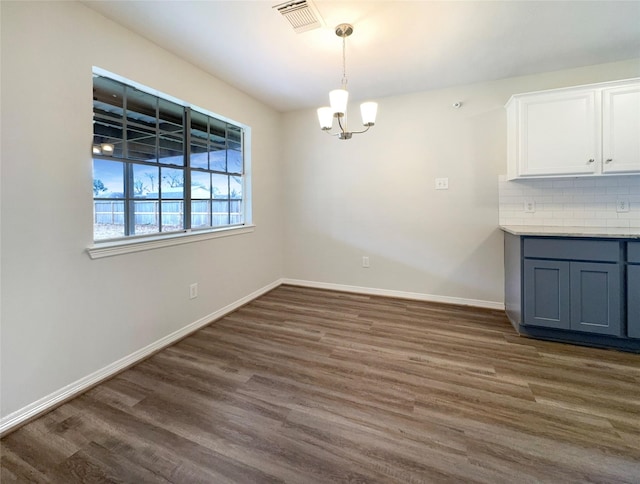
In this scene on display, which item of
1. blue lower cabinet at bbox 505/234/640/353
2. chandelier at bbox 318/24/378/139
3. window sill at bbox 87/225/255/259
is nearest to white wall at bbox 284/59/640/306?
blue lower cabinet at bbox 505/234/640/353

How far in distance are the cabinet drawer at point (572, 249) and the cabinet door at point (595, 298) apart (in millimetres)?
65

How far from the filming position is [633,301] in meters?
2.30

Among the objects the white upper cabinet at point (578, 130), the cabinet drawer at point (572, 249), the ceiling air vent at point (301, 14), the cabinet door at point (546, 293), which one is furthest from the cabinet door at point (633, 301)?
the ceiling air vent at point (301, 14)

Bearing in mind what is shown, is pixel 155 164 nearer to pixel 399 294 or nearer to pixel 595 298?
pixel 399 294

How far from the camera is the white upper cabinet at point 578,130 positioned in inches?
98.0

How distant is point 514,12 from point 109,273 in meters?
3.44

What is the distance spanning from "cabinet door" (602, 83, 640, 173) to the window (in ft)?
12.0

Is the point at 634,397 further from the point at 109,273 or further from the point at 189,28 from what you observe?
the point at 189,28

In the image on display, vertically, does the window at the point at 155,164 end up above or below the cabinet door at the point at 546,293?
above

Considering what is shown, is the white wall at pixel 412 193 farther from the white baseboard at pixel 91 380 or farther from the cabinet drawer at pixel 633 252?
the white baseboard at pixel 91 380

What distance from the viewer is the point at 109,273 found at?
2.11m

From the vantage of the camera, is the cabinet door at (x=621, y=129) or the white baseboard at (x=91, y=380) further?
the cabinet door at (x=621, y=129)

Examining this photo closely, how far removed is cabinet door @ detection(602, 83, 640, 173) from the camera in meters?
2.46

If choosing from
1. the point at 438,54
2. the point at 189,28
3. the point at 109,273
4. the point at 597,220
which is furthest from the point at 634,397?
the point at 189,28
